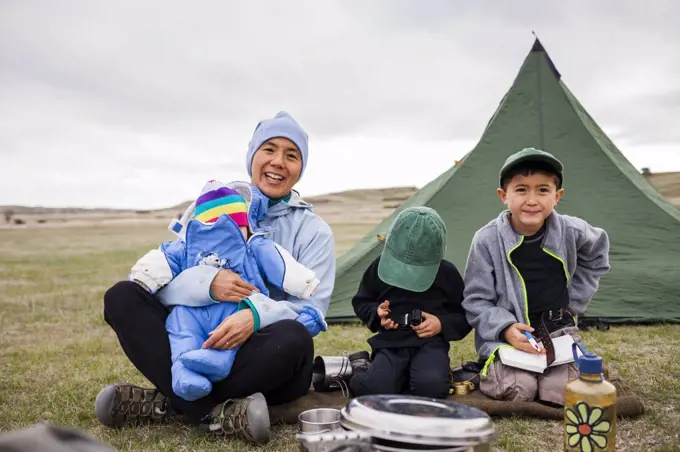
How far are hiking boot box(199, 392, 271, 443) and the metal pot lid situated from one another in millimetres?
701

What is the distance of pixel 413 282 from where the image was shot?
9.12 ft

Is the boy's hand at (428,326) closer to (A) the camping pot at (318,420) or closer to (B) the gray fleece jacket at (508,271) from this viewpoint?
(B) the gray fleece jacket at (508,271)

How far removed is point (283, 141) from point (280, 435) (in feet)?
4.16

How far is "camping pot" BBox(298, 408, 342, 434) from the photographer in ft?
6.80

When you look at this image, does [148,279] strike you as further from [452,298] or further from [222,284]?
[452,298]

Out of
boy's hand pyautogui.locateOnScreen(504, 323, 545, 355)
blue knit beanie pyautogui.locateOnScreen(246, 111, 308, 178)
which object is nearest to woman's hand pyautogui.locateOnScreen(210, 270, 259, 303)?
blue knit beanie pyautogui.locateOnScreen(246, 111, 308, 178)

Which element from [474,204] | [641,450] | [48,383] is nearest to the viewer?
[641,450]

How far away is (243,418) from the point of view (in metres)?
2.30

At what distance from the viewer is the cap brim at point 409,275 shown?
2.78m

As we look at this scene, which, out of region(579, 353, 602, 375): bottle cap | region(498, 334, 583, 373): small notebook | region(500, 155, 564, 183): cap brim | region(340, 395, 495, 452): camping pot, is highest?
region(500, 155, 564, 183): cap brim

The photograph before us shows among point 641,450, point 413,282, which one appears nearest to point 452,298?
point 413,282

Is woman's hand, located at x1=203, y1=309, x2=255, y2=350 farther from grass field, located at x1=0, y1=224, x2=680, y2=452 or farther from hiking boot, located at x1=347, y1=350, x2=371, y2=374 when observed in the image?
hiking boot, located at x1=347, y1=350, x2=371, y2=374

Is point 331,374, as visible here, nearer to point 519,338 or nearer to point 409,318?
point 409,318

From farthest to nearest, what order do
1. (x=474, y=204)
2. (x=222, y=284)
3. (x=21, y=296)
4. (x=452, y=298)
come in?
(x=21, y=296)
(x=474, y=204)
(x=452, y=298)
(x=222, y=284)
